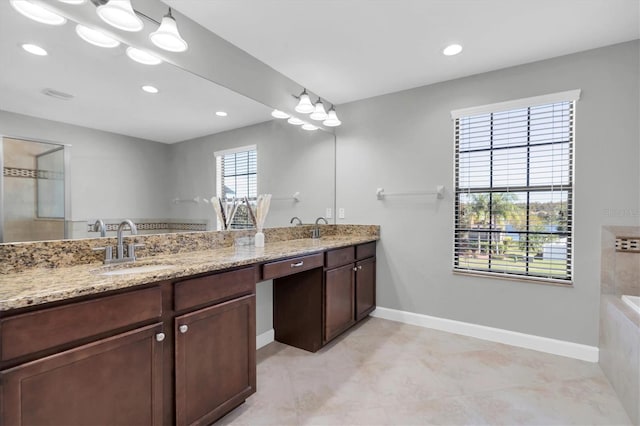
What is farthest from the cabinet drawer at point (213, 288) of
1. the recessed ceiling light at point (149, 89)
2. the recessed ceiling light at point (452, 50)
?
the recessed ceiling light at point (452, 50)

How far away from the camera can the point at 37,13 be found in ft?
4.67

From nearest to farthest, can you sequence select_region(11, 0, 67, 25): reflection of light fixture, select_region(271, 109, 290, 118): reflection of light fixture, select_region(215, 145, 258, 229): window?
select_region(11, 0, 67, 25): reflection of light fixture
select_region(215, 145, 258, 229): window
select_region(271, 109, 290, 118): reflection of light fixture

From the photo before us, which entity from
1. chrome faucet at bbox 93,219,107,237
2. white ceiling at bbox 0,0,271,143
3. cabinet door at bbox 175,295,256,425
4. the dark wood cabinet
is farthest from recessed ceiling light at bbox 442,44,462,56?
chrome faucet at bbox 93,219,107,237

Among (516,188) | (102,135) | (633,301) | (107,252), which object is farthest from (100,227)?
(633,301)

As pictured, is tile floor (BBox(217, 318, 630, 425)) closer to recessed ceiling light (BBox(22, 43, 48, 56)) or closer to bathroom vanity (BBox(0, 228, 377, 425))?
bathroom vanity (BBox(0, 228, 377, 425))

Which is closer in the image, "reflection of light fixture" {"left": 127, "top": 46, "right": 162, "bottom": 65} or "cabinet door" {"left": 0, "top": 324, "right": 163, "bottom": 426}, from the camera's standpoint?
"cabinet door" {"left": 0, "top": 324, "right": 163, "bottom": 426}

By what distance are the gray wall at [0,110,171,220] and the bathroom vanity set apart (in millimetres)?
369

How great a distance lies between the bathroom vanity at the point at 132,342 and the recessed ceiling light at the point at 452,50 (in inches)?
78.7

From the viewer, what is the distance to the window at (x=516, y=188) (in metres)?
2.51

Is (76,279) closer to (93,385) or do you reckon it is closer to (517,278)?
(93,385)

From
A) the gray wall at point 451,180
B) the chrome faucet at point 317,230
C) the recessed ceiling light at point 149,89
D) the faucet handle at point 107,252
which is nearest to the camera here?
→ the faucet handle at point 107,252

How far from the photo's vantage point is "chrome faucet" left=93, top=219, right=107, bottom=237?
1685 mm

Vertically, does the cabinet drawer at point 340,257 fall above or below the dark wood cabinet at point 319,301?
above

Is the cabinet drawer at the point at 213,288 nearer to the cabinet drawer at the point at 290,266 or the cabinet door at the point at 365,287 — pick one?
the cabinet drawer at the point at 290,266
